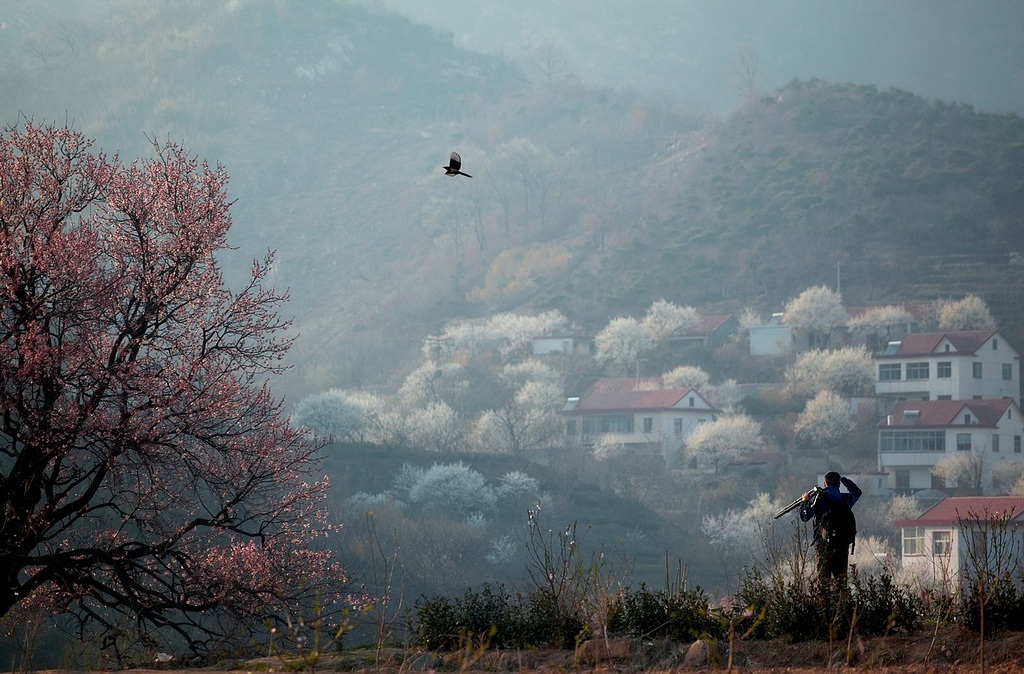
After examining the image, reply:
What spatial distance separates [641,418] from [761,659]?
8389 centimetres

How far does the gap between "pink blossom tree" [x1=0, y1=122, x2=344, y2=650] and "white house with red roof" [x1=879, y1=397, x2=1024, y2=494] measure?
226ft

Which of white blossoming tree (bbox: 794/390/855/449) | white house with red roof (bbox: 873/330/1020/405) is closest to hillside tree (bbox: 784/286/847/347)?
white house with red roof (bbox: 873/330/1020/405)

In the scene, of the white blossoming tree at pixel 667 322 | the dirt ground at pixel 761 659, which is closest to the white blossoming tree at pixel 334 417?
the white blossoming tree at pixel 667 322

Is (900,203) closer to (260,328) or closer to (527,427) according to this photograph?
(527,427)

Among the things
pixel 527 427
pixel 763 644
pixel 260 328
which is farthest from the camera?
pixel 527 427

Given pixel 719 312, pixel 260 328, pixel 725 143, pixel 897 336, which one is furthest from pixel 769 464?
pixel 725 143

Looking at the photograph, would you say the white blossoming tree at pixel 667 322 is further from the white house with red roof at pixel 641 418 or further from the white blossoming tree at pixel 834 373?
the white house with red roof at pixel 641 418

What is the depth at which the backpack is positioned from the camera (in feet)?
38.3

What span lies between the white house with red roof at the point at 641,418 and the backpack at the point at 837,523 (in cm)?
7726

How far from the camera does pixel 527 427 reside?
9044cm

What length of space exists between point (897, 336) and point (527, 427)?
39.3 m

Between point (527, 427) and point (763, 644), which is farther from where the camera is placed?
point (527, 427)

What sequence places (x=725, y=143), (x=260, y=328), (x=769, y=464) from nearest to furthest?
(x=260, y=328), (x=769, y=464), (x=725, y=143)

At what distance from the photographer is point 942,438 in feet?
266
